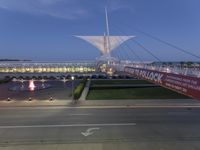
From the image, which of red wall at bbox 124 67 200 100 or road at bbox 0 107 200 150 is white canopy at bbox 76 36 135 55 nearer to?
road at bbox 0 107 200 150

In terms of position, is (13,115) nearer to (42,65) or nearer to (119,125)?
(119,125)

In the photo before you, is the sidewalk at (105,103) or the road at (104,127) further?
the sidewalk at (105,103)

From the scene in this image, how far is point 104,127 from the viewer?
30.7 meters

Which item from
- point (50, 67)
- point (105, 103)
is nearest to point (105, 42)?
point (50, 67)

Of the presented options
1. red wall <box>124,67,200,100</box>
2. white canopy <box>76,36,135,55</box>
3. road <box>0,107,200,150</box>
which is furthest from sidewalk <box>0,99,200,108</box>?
white canopy <box>76,36,135,55</box>

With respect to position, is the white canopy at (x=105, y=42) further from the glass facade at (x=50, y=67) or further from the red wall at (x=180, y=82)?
the red wall at (x=180, y=82)

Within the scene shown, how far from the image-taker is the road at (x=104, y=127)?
25250 mm

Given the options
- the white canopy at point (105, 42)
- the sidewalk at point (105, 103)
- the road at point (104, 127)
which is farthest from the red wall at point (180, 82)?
the white canopy at point (105, 42)

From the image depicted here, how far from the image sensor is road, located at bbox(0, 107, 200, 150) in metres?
25.2

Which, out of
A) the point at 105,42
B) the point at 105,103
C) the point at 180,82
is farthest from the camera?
the point at 105,42

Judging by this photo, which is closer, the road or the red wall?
the red wall

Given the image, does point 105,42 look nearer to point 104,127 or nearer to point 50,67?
point 50,67

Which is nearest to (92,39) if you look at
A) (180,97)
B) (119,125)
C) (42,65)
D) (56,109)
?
(42,65)

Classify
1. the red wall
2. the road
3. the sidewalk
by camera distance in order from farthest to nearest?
the sidewalk → the road → the red wall
